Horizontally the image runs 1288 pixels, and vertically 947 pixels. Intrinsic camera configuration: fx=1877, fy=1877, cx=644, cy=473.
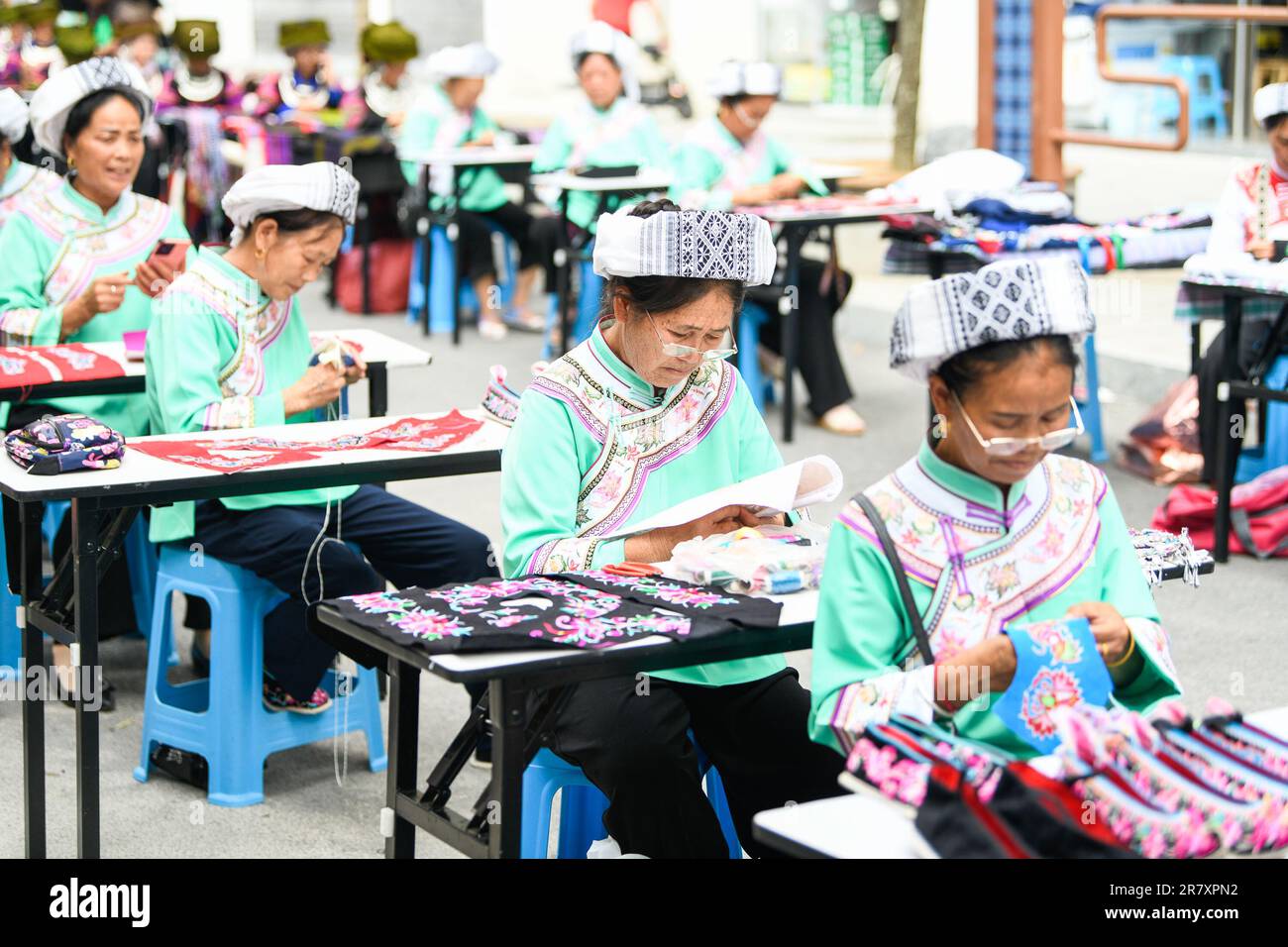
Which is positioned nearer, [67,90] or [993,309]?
[993,309]

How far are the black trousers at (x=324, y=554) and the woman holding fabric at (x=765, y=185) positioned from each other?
11.8ft

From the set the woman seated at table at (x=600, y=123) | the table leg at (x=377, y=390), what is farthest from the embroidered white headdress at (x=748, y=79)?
the table leg at (x=377, y=390)

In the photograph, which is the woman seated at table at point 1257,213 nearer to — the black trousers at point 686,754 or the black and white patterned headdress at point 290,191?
the black and white patterned headdress at point 290,191

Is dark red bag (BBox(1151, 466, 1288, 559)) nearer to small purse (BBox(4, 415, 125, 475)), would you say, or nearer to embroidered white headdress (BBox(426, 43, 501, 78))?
small purse (BBox(4, 415, 125, 475))

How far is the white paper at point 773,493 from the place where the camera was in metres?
3.07

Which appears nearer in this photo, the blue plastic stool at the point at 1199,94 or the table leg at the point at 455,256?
the table leg at the point at 455,256

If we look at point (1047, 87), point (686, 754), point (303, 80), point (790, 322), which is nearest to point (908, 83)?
point (1047, 87)

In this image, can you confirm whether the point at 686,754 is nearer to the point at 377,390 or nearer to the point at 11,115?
the point at 377,390

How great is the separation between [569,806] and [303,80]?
10.6m

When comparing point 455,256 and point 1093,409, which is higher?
point 455,256

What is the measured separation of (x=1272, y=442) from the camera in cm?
619

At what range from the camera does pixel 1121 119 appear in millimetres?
14633
